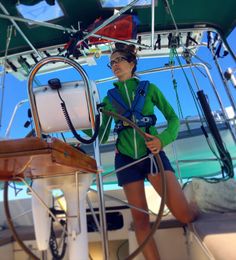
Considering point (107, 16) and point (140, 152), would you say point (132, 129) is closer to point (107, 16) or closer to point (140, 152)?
point (140, 152)

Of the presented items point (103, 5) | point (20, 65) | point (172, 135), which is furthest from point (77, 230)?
point (20, 65)

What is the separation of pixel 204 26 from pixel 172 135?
4.25 ft

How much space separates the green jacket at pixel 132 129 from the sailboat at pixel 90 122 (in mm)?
155

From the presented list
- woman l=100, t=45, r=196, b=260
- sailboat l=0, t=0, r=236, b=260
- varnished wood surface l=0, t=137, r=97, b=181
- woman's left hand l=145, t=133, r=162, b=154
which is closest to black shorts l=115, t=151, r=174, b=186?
woman l=100, t=45, r=196, b=260

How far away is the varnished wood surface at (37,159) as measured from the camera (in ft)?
2.54

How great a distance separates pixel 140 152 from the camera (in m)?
1.71

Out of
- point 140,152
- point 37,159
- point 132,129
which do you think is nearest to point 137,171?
point 140,152

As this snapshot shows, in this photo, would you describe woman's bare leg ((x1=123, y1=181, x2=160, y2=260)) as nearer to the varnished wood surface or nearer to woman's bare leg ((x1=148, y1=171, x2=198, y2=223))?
woman's bare leg ((x1=148, y1=171, x2=198, y2=223))

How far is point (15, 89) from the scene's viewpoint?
2.97 meters

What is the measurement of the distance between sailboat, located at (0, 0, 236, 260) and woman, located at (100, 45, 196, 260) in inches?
5.1

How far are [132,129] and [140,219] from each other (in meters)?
0.53

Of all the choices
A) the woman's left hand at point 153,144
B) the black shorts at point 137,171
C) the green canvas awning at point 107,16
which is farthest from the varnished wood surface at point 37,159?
the green canvas awning at point 107,16

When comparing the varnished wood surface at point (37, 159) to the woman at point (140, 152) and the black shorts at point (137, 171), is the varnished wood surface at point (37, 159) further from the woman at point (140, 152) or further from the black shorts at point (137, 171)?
the black shorts at point (137, 171)

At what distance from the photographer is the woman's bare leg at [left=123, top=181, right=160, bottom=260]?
1.54m
